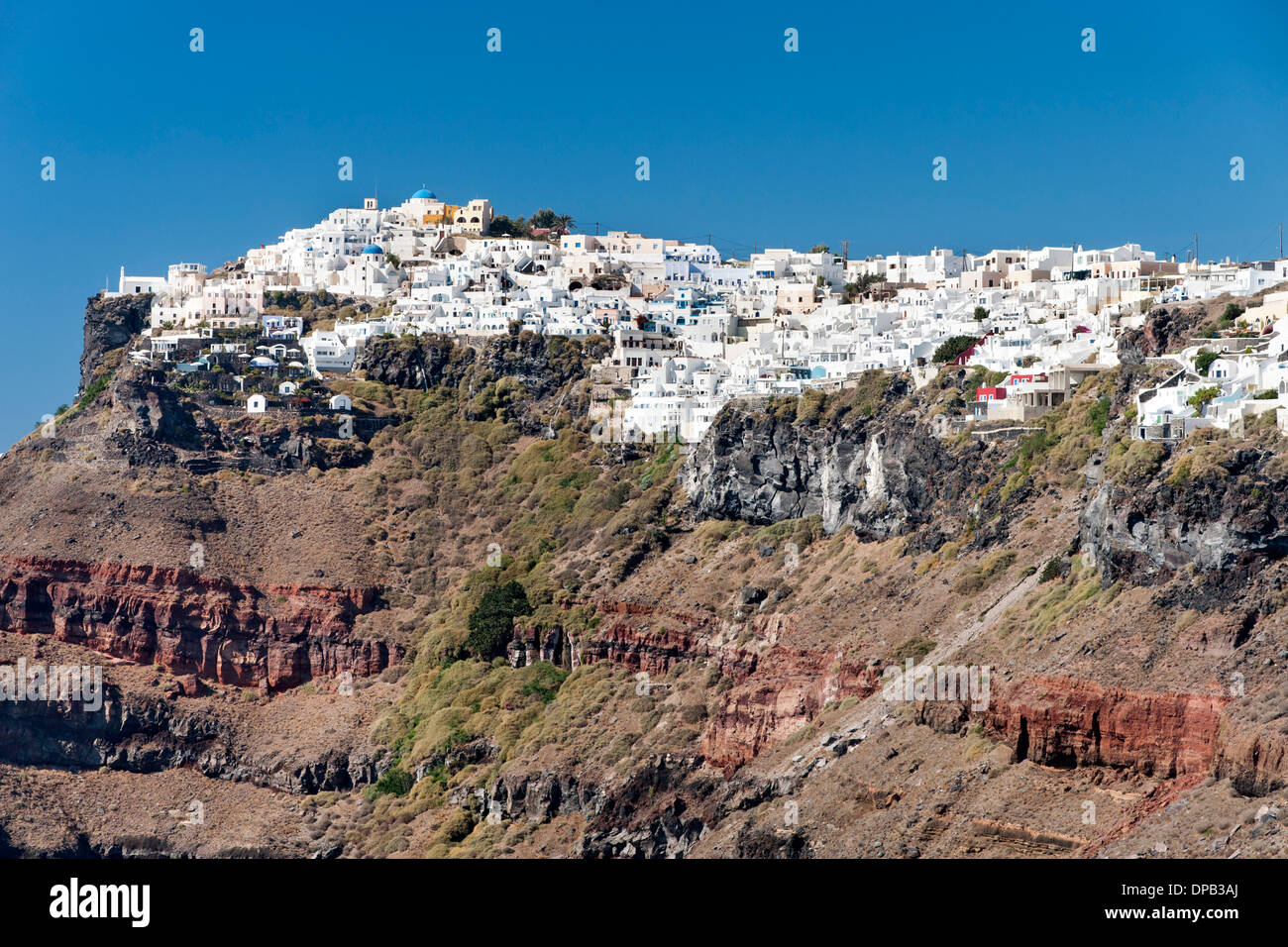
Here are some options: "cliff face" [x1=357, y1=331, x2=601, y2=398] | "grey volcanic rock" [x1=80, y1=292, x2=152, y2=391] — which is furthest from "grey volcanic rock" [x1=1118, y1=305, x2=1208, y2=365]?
"grey volcanic rock" [x1=80, y1=292, x2=152, y2=391]

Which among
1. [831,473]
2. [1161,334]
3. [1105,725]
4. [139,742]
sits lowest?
[139,742]

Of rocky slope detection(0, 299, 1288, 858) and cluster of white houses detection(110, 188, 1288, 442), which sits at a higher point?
cluster of white houses detection(110, 188, 1288, 442)

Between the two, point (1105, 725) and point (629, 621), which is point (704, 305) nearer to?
point (629, 621)

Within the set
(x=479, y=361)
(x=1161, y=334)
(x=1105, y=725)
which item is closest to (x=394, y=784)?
(x=479, y=361)

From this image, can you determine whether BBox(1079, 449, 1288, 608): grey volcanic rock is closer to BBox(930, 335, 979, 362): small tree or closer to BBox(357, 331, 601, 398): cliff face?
BBox(930, 335, 979, 362): small tree

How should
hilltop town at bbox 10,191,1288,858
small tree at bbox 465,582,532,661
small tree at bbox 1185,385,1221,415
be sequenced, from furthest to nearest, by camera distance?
1. small tree at bbox 465,582,532,661
2. small tree at bbox 1185,385,1221,415
3. hilltop town at bbox 10,191,1288,858
